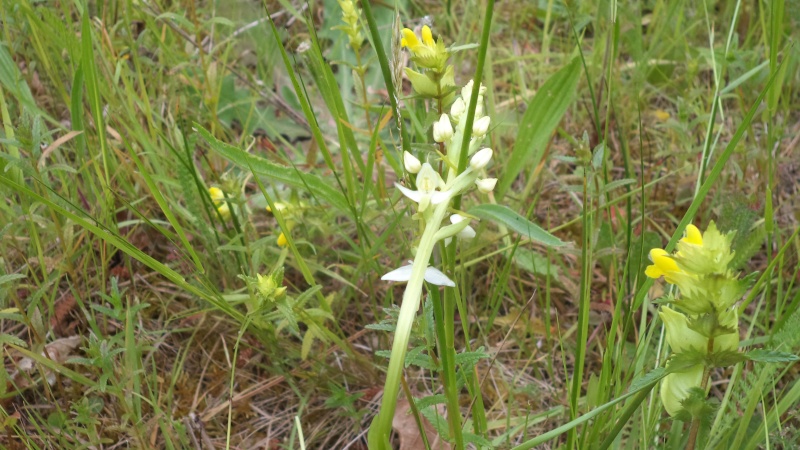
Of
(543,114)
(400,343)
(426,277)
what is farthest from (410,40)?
(543,114)

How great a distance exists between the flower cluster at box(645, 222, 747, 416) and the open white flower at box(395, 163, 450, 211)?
305 millimetres

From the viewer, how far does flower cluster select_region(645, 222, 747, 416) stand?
0.86 metres

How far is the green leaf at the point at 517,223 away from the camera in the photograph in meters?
0.94

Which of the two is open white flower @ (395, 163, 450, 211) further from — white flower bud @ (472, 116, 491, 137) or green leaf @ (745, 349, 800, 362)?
green leaf @ (745, 349, 800, 362)

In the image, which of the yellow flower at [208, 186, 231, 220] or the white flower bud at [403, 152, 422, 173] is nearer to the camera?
the white flower bud at [403, 152, 422, 173]

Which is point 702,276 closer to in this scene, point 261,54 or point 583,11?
point 583,11

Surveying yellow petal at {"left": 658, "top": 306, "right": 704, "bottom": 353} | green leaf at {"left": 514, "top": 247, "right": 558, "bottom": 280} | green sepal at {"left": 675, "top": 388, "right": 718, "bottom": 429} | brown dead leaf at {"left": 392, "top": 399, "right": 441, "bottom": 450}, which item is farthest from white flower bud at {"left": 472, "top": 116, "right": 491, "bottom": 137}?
green leaf at {"left": 514, "top": 247, "right": 558, "bottom": 280}

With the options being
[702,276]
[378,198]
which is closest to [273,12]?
[378,198]

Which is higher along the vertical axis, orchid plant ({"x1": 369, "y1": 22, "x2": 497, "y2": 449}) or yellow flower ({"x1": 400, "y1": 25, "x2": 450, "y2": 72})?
yellow flower ({"x1": 400, "y1": 25, "x2": 450, "y2": 72})

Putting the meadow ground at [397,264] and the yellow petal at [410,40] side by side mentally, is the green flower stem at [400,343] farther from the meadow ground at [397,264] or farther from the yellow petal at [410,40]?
the yellow petal at [410,40]

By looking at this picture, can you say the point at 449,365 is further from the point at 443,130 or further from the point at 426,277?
the point at 443,130

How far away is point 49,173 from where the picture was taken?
69.6 inches

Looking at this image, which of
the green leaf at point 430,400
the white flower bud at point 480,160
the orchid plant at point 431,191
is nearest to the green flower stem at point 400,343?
the orchid plant at point 431,191

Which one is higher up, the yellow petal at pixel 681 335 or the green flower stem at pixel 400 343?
the green flower stem at pixel 400 343
